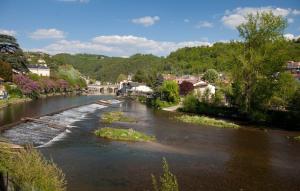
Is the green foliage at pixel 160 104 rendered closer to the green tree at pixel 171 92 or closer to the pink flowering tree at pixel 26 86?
the green tree at pixel 171 92

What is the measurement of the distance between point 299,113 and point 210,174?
35.6 meters

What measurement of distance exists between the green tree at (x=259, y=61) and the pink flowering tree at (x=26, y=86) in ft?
169

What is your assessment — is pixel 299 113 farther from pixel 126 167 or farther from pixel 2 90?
pixel 2 90

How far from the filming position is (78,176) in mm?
25672

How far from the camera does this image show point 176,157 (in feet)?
111

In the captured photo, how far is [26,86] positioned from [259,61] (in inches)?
2255

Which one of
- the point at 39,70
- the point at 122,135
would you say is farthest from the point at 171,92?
the point at 39,70

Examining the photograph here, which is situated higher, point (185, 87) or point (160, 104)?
point (185, 87)

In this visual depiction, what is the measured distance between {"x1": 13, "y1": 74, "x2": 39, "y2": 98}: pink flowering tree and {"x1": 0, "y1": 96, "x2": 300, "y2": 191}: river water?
43124 mm

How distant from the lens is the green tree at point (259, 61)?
62.9 metres

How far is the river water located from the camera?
26.1 meters

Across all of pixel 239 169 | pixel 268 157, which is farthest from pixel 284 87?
pixel 239 169

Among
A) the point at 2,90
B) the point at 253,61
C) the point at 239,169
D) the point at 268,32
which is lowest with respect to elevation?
the point at 239,169

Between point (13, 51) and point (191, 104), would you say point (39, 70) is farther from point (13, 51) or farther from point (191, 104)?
point (191, 104)
